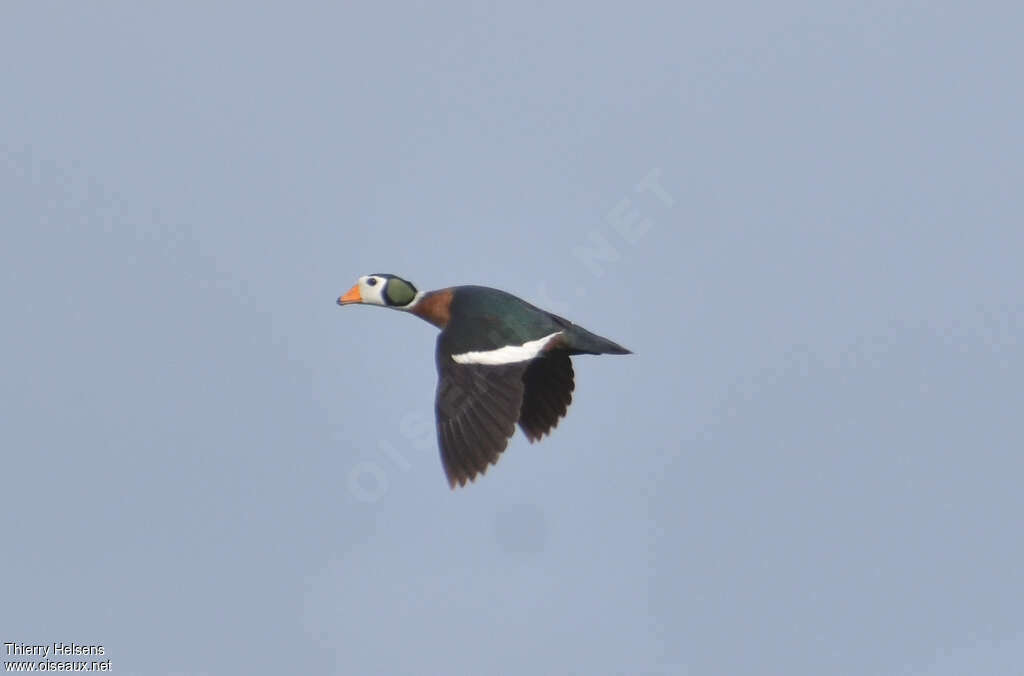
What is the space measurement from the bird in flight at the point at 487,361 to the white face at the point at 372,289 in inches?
0.5

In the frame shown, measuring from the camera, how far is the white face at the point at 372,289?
2716 cm

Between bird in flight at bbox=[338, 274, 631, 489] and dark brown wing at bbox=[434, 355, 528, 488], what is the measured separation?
0.04 feet

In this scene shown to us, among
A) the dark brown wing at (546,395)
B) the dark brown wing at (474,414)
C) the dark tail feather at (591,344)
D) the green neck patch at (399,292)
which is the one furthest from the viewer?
the green neck patch at (399,292)

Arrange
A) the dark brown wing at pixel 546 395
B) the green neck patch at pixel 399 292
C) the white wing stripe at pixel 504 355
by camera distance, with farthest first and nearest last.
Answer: the green neck patch at pixel 399 292 < the dark brown wing at pixel 546 395 < the white wing stripe at pixel 504 355

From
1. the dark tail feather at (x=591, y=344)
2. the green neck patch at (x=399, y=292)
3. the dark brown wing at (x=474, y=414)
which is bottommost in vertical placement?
the dark brown wing at (x=474, y=414)

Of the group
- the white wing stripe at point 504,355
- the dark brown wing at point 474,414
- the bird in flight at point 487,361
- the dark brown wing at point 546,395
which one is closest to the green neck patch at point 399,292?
the bird in flight at point 487,361

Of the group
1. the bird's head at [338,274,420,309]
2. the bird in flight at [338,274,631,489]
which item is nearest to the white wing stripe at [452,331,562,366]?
the bird in flight at [338,274,631,489]

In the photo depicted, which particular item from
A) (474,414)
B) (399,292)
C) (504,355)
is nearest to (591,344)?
(504,355)

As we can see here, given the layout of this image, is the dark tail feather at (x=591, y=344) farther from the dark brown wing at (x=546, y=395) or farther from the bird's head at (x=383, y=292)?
the bird's head at (x=383, y=292)

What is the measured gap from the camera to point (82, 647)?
2486 centimetres

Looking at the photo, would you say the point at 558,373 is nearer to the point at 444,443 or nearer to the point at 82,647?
the point at 444,443

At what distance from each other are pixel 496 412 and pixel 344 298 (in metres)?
5.26

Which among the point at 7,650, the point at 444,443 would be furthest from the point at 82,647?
the point at 444,443

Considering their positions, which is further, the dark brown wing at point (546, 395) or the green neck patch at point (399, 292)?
the green neck patch at point (399, 292)
